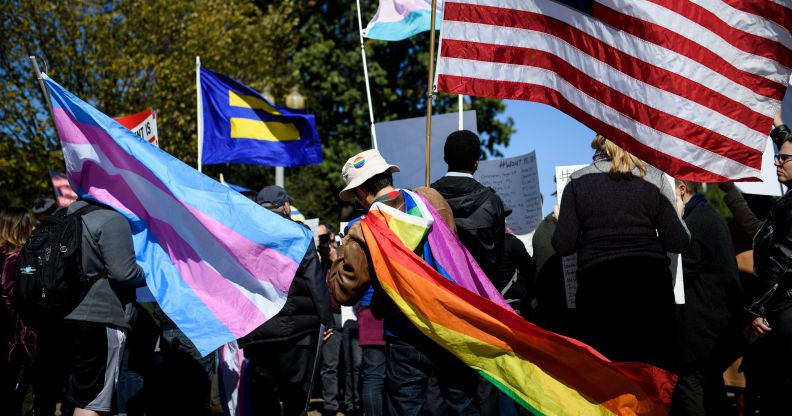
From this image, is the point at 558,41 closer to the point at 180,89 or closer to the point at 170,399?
the point at 170,399

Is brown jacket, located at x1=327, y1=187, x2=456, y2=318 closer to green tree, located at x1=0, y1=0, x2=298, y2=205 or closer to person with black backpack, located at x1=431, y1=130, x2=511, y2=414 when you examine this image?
person with black backpack, located at x1=431, y1=130, x2=511, y2=414

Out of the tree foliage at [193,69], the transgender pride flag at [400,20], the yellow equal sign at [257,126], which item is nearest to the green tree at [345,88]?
the tree foliage at [193,69]

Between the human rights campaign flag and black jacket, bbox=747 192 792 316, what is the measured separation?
7.09m

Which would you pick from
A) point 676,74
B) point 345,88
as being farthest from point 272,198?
point 345,88

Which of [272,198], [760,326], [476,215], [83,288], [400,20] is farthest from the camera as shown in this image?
[400,20]

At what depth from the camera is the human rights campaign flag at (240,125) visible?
1060 cm

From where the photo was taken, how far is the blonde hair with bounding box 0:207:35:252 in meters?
6.74

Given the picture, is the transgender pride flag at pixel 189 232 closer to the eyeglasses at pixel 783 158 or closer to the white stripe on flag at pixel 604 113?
the white stripe on flag at pixel 604 113

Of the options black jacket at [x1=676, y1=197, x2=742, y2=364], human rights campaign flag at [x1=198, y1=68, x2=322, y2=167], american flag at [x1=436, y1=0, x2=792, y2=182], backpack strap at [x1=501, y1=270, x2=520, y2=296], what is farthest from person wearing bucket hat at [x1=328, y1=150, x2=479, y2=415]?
human rights campaign flag at [x1=198, y1=68, x2=322, y2=167]

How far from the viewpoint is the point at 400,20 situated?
9.78m

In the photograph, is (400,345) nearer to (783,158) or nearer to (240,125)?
(783,158)

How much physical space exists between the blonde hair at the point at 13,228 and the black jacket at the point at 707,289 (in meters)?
5.07

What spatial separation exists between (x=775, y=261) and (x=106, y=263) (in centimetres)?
387

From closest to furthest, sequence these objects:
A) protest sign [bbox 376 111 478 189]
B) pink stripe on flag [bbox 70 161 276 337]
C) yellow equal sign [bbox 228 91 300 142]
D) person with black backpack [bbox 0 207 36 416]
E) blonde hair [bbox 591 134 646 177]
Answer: blonde hair [bbox 591 134 646 177] < pink stripe on flag [bbox 70 161 276 337] < person with black backpack [bbox 0 207 36 416] < protest sign [bbox 376 111 478 189] < yellow equal sign [bbox 228 91 300 142]
